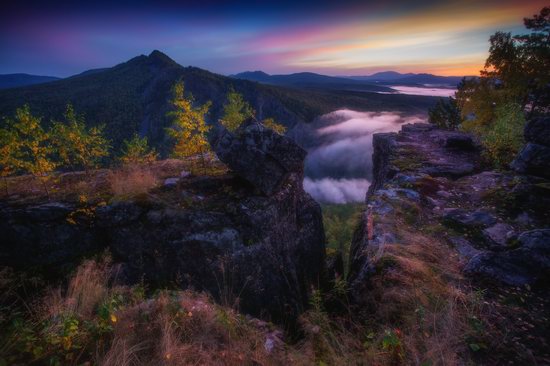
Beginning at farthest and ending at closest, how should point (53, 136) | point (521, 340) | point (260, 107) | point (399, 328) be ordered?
1. point (260, 107)
2. point (53, 136)
3. point (399, 328)
4. point (521, 340)

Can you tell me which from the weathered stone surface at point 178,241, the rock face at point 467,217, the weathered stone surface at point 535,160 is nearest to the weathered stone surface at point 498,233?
the rock face at point 467,217

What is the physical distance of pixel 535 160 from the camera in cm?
985

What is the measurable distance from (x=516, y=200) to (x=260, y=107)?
145768 mm

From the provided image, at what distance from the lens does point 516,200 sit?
8.89 metres

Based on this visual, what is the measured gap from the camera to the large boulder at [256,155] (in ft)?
39.1

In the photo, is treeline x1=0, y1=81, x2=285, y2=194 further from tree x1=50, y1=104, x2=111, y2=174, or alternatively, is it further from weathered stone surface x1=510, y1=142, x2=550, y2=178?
weathered stone surface x1=510, y1=142, x2=550, y2=178

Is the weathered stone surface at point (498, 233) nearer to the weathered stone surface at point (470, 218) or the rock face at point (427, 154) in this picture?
the weathered stone surface at point (470, 218)

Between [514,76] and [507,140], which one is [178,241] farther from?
[514,76]

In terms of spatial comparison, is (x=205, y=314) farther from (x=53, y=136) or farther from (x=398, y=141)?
(x=398, y=141)

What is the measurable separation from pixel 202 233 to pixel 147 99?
5992 inches

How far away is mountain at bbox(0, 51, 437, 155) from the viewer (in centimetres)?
10569

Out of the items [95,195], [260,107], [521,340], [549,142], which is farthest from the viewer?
[260,107]

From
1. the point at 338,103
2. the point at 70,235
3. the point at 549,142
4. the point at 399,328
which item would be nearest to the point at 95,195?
the point at 70,235

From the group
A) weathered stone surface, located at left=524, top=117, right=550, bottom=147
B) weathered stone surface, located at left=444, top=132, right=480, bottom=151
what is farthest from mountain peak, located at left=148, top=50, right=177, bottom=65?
weathered stone surface, located at left=524, top=117, right=550, bottom=147
